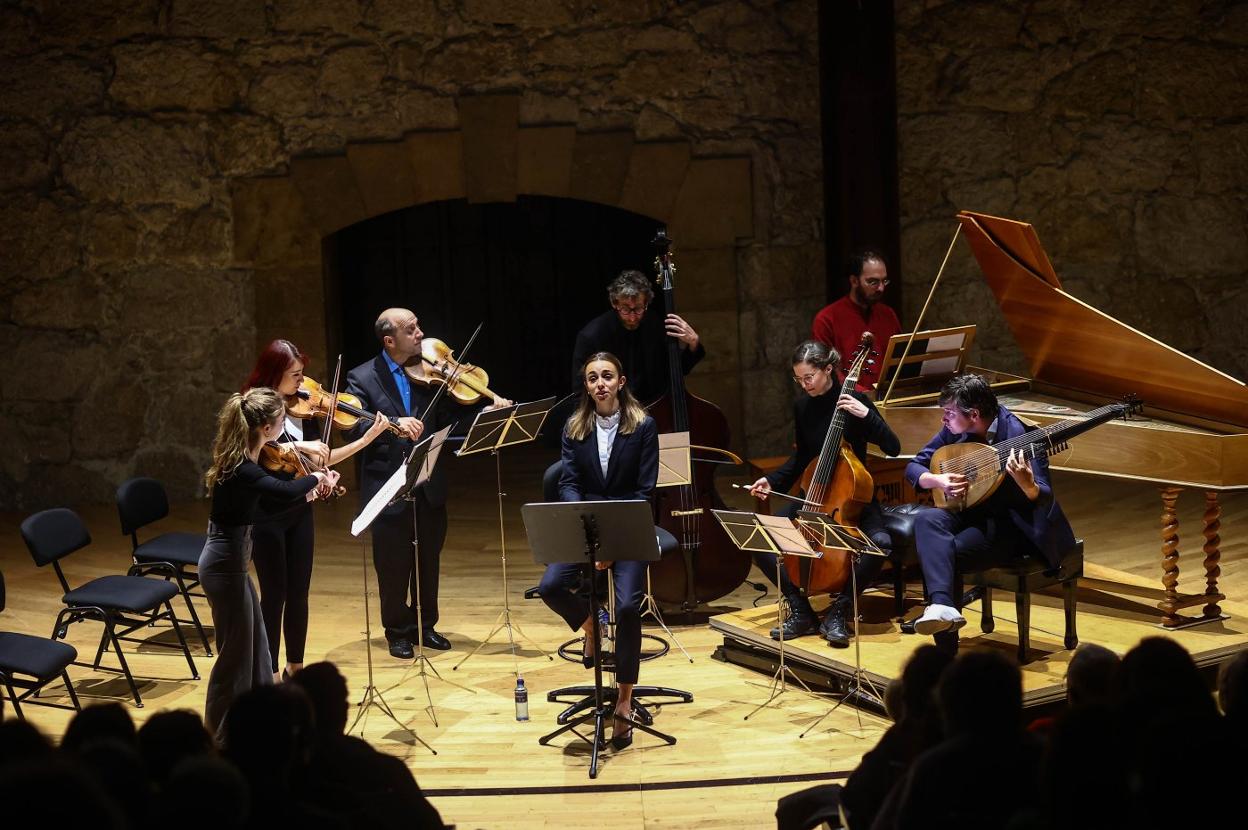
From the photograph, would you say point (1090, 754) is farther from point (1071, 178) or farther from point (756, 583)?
point (1071, 178)

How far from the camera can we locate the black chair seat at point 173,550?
6.10 m

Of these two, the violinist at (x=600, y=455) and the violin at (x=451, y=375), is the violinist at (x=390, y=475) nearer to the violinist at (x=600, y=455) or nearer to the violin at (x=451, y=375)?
the violin at (x=451, y=375)

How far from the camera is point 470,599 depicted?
6.78 meters

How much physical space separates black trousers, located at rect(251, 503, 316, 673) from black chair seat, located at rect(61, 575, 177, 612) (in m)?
0.53

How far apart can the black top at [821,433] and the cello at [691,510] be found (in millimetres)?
254

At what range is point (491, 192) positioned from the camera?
884cm

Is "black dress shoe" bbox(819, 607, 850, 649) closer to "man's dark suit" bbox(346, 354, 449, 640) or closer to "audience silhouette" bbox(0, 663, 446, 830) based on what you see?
"man's dark suit" bbox(346, 354, 449, 640)

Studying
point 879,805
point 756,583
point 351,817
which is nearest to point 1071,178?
point 756,583

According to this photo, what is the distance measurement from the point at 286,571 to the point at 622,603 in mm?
1303

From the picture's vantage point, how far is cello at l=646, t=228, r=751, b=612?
5.95 metres

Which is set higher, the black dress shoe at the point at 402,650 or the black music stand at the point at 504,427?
the black music stand at the point at 504,427

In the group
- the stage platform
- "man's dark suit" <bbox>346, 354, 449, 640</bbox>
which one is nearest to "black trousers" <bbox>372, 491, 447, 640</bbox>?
"man's dark suit" <bbox>346, 354, 449, 640</bbox>

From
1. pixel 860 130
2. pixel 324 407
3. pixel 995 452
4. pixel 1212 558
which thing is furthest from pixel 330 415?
pixel 860 130

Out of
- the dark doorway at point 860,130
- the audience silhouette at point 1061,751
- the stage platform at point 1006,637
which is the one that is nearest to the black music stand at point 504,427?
the stage platform at point 1006,637
